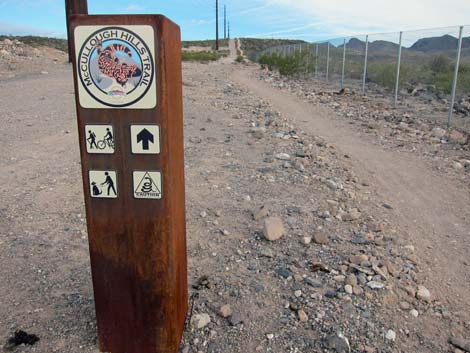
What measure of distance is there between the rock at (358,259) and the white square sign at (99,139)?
6.23 feet

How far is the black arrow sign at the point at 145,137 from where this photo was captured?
1773mm

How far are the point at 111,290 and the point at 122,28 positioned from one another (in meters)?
1.16

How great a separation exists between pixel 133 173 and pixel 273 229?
168cm

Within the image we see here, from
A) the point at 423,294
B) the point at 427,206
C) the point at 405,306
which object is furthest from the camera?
the point at 427,206

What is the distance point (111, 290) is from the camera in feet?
6.73

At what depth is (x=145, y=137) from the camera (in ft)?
5.84

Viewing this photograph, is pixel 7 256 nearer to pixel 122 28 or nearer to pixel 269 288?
pixel 269 288

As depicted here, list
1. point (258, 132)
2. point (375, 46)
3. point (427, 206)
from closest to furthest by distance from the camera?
point (427, 206)
point (258, 132)
point (375, 46)

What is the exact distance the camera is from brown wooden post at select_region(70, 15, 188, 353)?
168cm

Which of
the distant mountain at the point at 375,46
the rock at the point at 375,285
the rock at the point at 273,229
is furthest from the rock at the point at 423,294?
the distant mountain at the point at 375,46

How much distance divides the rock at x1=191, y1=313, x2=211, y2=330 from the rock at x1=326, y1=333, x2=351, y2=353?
640mm

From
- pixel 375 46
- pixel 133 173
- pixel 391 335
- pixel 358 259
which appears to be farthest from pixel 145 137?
pixel 375 46

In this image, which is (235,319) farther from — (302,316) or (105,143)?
(105,143)

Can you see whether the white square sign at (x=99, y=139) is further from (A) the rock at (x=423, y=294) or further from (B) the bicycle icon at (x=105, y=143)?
(A) the rock at (x=423, y=294)
